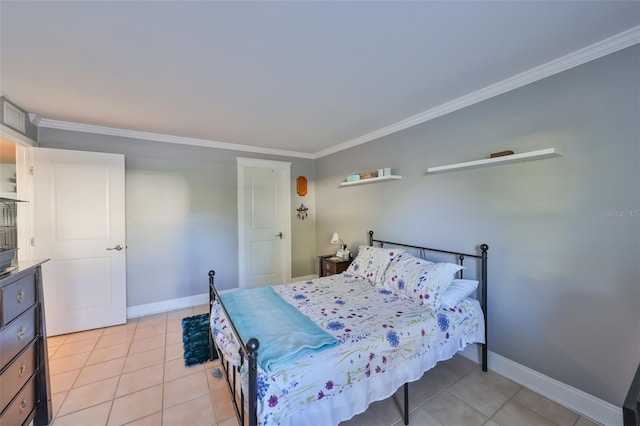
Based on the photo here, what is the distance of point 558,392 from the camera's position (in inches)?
75.7

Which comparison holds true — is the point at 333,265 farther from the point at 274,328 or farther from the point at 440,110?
the point at 440,110

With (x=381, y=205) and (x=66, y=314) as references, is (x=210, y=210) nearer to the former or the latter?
(x=66, y=314)

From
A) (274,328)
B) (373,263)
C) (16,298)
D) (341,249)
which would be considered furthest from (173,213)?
(373,263)

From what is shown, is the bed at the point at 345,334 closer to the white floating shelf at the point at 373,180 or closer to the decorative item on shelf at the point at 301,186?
the white floating shelf at the point at 373,180

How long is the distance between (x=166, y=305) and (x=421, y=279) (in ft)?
11.4

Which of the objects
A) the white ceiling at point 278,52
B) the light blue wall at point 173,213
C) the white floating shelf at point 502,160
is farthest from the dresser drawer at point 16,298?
the white floating shelf at point 502,160

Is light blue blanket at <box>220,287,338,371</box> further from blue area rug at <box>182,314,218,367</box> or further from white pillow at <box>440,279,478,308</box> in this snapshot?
white pillow at <box>440,279,478,308</box>

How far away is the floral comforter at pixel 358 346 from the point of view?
4.37ft

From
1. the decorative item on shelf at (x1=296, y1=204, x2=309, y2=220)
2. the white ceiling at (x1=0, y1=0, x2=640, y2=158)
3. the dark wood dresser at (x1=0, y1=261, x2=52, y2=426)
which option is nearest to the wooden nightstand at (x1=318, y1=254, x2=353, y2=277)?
the decorative item on shelf at (x1=296, y1=204, x2=309, y2=220)

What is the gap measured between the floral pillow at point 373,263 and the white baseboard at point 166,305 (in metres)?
2.40

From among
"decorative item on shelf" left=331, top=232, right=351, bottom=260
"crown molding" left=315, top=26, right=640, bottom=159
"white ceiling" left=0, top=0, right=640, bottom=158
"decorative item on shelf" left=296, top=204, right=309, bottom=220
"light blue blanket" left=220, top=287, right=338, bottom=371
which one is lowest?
"light blue blanket" left=220, top=287, right=338, bottom=371

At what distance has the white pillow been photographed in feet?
6.94

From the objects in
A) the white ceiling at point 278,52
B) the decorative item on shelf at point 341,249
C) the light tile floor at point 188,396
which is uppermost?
the white ceiling at point 278,52

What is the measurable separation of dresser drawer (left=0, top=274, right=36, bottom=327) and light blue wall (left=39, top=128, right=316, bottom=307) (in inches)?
75.5
